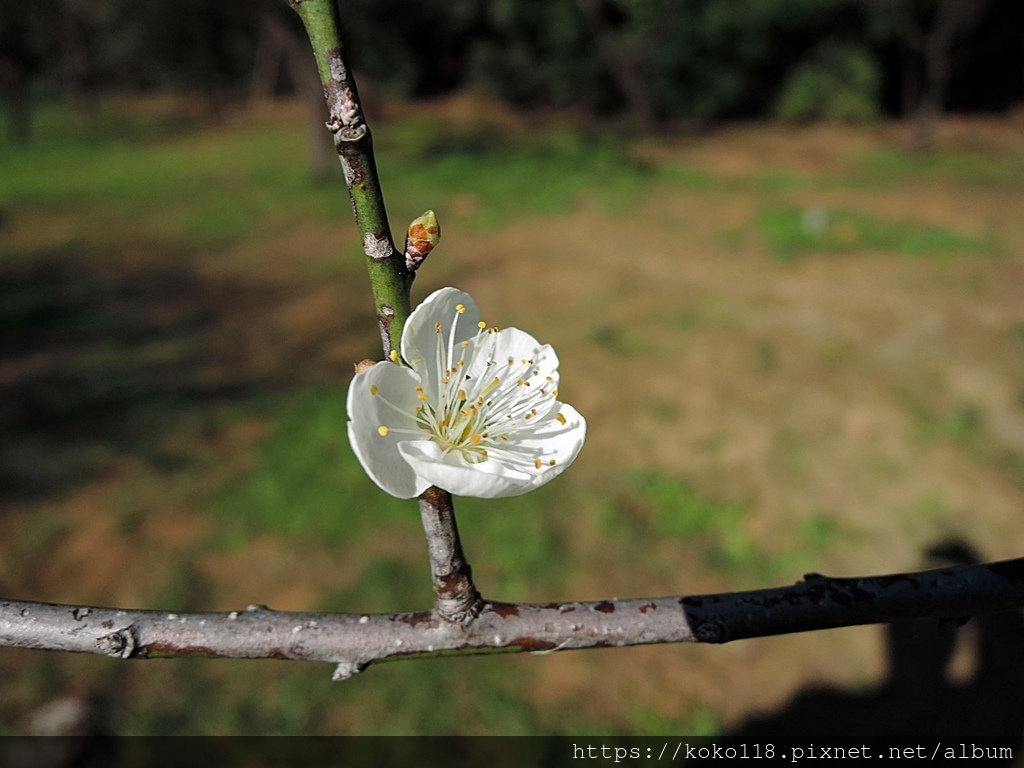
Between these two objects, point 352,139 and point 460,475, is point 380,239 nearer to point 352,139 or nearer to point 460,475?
point 352,139

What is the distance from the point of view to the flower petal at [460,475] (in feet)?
2.13

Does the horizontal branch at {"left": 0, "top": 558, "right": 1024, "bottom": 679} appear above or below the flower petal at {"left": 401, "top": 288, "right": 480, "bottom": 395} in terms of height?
below

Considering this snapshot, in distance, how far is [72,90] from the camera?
16.3 meters

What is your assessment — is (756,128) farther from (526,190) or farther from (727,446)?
(727,446)

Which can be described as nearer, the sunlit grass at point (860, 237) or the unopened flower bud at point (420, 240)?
the unopened flower bud at point (420, 240)

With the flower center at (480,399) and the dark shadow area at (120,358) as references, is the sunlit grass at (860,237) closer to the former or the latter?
the dark shadow area at (120,358)

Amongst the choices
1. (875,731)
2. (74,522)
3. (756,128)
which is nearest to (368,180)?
(875,731)

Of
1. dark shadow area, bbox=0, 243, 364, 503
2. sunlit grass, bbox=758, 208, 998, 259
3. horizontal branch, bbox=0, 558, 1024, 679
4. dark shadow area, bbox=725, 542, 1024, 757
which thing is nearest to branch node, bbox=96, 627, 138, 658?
horizontal branch, bbox=0, 558, 1024, 679

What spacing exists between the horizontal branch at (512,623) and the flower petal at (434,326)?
9.9 inches

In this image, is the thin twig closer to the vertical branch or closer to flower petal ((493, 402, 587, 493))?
the vertical branch

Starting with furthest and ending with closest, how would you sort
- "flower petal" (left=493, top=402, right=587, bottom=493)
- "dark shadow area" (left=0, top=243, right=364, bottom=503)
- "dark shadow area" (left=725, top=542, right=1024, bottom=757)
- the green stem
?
"dark shadow area" (left=0, top=243, right=364, bottom=503), "dark shadow area" (left=725, top=542, right=1024, bottom=757), "flower petal" (left=493, top=402, right=587, bottom=493), the green stem

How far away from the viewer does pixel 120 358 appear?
486 cm

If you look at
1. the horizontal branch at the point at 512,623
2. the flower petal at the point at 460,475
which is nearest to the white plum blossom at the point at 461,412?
the flower petal at the point at 460,475

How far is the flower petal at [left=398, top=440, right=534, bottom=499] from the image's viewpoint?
65cm
